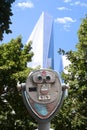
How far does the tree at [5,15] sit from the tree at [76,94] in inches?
422

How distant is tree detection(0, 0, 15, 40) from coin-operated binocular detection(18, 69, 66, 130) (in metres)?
1.39

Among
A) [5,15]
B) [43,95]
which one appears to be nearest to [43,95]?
[43,95]

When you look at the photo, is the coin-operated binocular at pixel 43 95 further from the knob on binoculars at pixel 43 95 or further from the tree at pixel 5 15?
the tree at pixel 5 15

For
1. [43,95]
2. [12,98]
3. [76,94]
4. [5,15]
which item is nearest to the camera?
[43,95]

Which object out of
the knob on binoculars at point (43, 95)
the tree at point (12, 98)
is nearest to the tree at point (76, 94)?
the tree at point (12, 98)

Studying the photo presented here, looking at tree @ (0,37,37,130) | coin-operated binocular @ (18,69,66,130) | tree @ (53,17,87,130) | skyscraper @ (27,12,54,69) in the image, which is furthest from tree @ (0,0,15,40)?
skyscraper @ (27,12,54,69)

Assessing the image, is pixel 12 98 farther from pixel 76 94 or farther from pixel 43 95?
pixel 43 95

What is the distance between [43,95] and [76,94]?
11.3m

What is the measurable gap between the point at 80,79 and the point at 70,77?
78 centimetres

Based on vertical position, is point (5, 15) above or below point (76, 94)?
above

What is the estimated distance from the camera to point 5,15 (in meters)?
9.72

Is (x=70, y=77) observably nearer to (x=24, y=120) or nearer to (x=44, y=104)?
(x=24, y=120)

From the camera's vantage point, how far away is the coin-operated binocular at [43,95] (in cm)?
935

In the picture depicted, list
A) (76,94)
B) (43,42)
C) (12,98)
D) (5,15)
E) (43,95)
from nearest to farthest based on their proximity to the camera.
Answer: (43,95)
(5,15)
(76,94)
(12,98)
(43,42)
